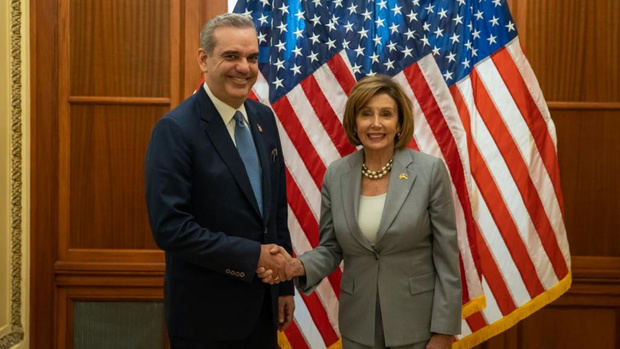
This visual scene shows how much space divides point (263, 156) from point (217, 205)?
0.81 ft

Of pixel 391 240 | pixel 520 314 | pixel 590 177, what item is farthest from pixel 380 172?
pixel 590 177

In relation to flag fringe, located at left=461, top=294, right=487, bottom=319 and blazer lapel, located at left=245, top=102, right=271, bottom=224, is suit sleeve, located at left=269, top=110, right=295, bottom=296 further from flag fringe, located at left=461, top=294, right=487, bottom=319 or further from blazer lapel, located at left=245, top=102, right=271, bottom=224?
flag fringe, located at left=461, top=294, right=487, bottom=319

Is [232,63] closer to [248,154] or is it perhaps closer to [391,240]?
[248,154]

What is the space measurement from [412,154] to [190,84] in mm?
1326

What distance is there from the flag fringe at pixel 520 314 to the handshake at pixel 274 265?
128 cm

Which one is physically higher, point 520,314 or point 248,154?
point 248,154

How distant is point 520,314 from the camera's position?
312cm

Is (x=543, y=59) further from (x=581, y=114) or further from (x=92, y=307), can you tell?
(x=92, y=307)

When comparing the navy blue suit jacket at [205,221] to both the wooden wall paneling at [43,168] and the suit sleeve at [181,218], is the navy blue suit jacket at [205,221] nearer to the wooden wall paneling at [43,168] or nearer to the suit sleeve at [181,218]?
the suit sleeve at [181,218]

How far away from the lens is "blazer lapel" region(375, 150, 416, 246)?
2.22m

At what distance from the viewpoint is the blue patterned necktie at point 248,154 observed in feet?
7.07

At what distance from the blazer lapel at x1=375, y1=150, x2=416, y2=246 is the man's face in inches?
23.6

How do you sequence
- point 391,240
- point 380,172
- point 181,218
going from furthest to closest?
1. point 380,172
2. point 391,240
3. point 181,218

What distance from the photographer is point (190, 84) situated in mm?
3180
